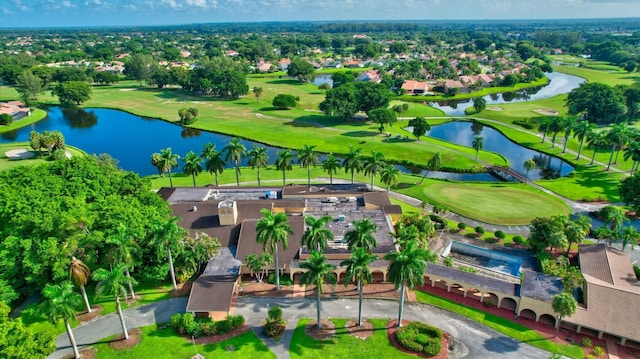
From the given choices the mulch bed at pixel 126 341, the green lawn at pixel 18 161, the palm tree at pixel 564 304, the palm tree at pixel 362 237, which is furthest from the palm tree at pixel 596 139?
the green lawn at pixel 18 161

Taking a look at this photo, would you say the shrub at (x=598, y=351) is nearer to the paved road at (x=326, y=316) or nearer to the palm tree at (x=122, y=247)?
the paved road at (x=326, y=316)

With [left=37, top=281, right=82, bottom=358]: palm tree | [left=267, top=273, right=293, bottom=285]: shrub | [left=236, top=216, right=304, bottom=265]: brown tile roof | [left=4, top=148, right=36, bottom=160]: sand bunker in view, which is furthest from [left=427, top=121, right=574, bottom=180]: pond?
[left=4, top=148, right=36, bottom=160]: sand bunker

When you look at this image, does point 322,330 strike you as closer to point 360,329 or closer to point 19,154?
point 360,329

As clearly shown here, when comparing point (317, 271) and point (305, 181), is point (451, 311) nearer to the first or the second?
point (317, 271)

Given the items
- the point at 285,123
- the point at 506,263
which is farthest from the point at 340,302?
the point at 285,123

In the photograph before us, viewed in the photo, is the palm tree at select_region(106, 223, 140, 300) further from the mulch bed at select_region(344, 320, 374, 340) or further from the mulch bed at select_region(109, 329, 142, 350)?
the mulch bed at select_region(344, 320, 374, 340)
